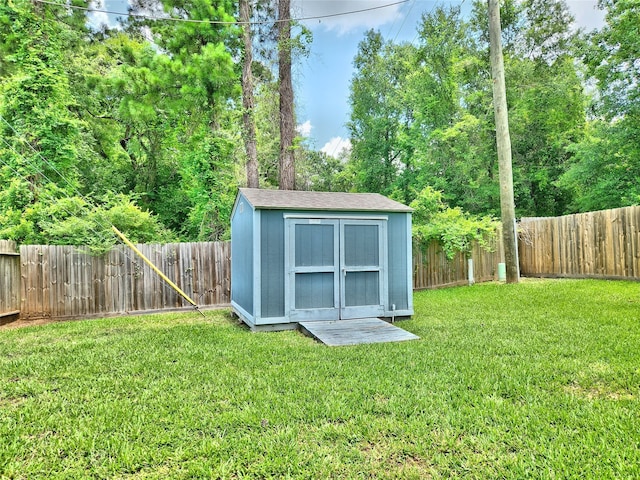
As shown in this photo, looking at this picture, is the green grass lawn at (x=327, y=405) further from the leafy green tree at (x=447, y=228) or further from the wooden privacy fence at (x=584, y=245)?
the leafy green tree at (x=447, y=228)

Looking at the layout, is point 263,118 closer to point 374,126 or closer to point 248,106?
point 248,106

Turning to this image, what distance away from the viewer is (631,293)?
674 cm

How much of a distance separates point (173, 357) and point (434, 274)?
24.7ft

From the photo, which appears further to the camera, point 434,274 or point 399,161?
point 399,161

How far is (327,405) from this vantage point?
2.74 m

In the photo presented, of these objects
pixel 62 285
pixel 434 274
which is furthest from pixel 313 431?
pixel 434 274

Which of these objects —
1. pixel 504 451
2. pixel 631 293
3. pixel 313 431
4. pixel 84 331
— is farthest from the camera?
pixel 631 293

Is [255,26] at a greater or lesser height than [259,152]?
greater

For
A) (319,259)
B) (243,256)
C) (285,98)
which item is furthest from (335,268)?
(285,98)

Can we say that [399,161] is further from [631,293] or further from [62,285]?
[62,285]

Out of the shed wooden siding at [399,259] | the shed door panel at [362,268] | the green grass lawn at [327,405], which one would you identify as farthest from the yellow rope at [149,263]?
the shed wooden siding at [399,259]

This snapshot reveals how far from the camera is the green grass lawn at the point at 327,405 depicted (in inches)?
80.6

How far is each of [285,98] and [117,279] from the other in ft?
21.0

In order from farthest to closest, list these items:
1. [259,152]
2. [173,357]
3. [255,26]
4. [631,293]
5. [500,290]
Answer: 1. [259,152]
2. [255,26]
3. [500,290]
4. [631,293]
5. [173,357]
